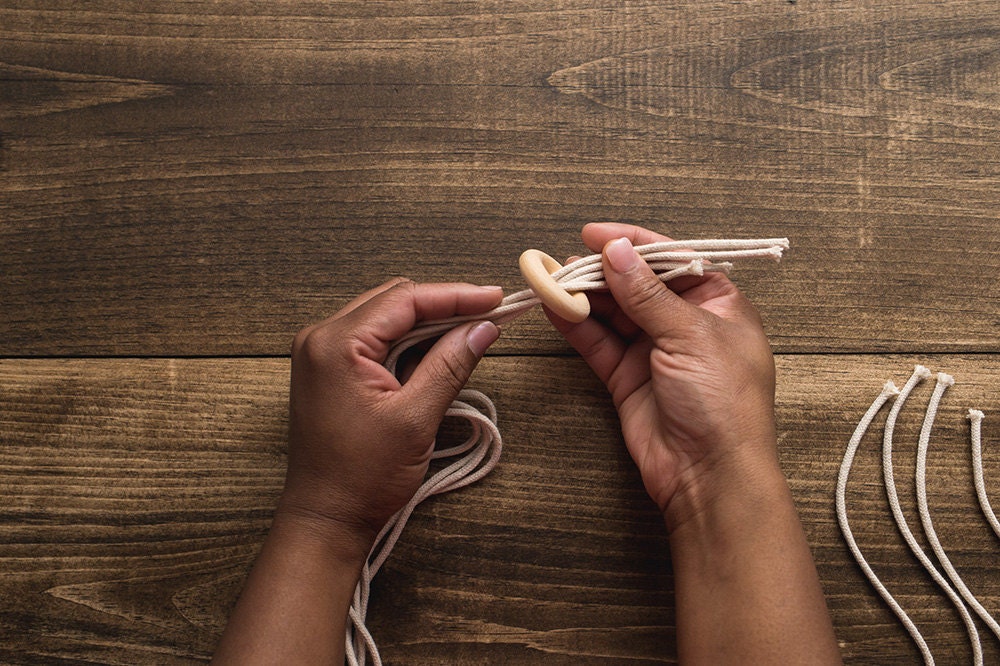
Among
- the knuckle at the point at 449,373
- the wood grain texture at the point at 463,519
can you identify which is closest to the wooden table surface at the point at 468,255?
the wood grain texture at the point at 463,519

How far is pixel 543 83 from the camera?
94 cm

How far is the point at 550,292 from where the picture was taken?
0.76 meters

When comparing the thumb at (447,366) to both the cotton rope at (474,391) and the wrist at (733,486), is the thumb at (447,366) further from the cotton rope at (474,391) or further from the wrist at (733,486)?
the wrist at (733,486)

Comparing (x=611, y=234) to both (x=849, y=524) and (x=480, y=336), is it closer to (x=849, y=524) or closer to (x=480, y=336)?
(x=480, y=336)

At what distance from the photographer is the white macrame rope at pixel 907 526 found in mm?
849

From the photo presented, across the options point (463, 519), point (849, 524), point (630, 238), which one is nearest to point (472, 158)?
point (630, 238)

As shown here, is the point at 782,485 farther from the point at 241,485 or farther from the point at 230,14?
the point at 230,14

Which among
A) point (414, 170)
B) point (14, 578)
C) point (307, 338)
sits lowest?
point (14, 578)

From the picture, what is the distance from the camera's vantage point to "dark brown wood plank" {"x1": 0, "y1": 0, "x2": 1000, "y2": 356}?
91 centimetres

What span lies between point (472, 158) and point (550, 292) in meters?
0.27

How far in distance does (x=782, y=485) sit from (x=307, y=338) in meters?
0.56

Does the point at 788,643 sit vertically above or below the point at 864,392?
below

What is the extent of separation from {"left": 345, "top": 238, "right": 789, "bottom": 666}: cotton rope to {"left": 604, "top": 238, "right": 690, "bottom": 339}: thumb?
0.08 ft

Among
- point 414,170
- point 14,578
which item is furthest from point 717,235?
point 14,578
